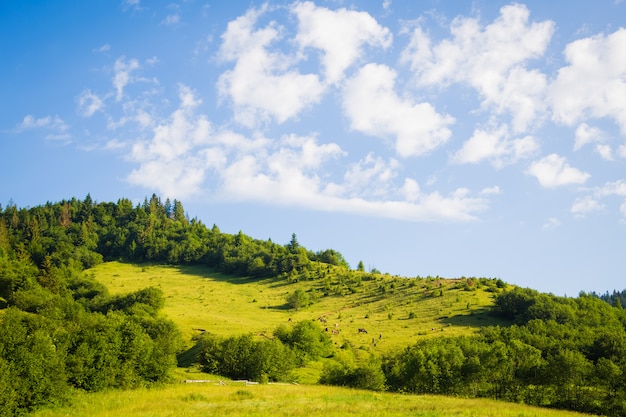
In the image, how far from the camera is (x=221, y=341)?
65.7 m

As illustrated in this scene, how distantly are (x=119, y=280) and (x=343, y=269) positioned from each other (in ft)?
244

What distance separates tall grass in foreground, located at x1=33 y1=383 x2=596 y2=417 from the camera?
29.4 metres

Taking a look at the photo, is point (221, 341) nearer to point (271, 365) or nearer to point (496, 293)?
point (271, 365)

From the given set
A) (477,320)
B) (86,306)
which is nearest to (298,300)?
(477,320)

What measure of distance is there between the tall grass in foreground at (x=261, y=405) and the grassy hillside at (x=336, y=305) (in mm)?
40870

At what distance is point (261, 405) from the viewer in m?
32.4

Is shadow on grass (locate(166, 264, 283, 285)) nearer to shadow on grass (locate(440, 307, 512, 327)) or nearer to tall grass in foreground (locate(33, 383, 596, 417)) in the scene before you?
shadow on grass (locate(440, 307, 512, 327))

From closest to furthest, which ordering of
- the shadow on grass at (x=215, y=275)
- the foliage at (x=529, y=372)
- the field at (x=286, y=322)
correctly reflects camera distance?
the field at (x=286, y=322)
the foliage at (x=529, y=372)
the shadow on grass at (x=215, y=275)

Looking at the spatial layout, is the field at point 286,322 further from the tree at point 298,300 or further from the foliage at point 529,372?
the foliage at point 529,372

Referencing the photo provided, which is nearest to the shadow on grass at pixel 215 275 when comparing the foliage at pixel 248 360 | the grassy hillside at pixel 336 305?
the grassy hillside at pixel 336 305

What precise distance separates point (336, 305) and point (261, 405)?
85.2 meters

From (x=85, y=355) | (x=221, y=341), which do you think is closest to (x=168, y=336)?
(x=221, y=341)

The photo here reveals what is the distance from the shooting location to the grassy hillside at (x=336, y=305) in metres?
85.7

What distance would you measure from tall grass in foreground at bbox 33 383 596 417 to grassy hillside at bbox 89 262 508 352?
1609 inches
